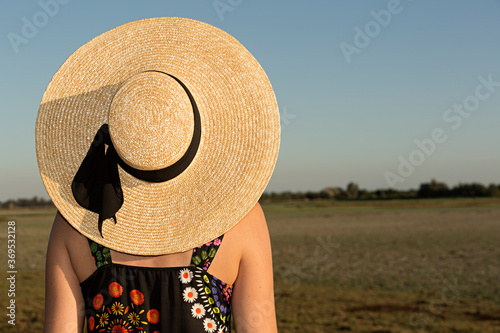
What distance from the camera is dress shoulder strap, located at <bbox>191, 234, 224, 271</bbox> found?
1649 mm

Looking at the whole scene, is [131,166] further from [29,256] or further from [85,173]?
[29,256]

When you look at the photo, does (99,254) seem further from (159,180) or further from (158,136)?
(158,136)

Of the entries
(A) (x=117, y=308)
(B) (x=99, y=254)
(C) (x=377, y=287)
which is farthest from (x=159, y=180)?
(C) (x=377, y=287)

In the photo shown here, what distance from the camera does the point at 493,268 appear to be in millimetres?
15031

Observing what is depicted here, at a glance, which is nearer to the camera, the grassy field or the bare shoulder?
the bare shoulder

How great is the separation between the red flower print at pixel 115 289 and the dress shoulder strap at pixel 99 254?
0.08 metres

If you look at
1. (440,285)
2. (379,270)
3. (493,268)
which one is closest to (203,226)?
(440,285)

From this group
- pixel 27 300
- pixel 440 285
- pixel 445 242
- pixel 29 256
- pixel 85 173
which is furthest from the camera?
pixel 445 242

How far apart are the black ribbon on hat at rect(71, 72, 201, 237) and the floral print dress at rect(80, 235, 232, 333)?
0.21 m

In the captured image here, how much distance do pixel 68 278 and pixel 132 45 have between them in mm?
944

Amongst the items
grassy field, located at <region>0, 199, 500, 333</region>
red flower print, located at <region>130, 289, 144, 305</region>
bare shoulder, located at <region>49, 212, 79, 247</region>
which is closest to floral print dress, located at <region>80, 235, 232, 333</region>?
red flower print, located at <region>130, 289, 144, 305</region>

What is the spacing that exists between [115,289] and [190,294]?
0.86 feet

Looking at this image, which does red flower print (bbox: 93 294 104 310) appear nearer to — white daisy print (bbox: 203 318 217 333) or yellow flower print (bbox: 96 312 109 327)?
yellow flower print (bbox: 96 312 109 327)

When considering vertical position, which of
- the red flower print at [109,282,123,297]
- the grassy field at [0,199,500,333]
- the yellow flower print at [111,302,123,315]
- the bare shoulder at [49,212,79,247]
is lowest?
the grassy field at [0,199,500,333]
